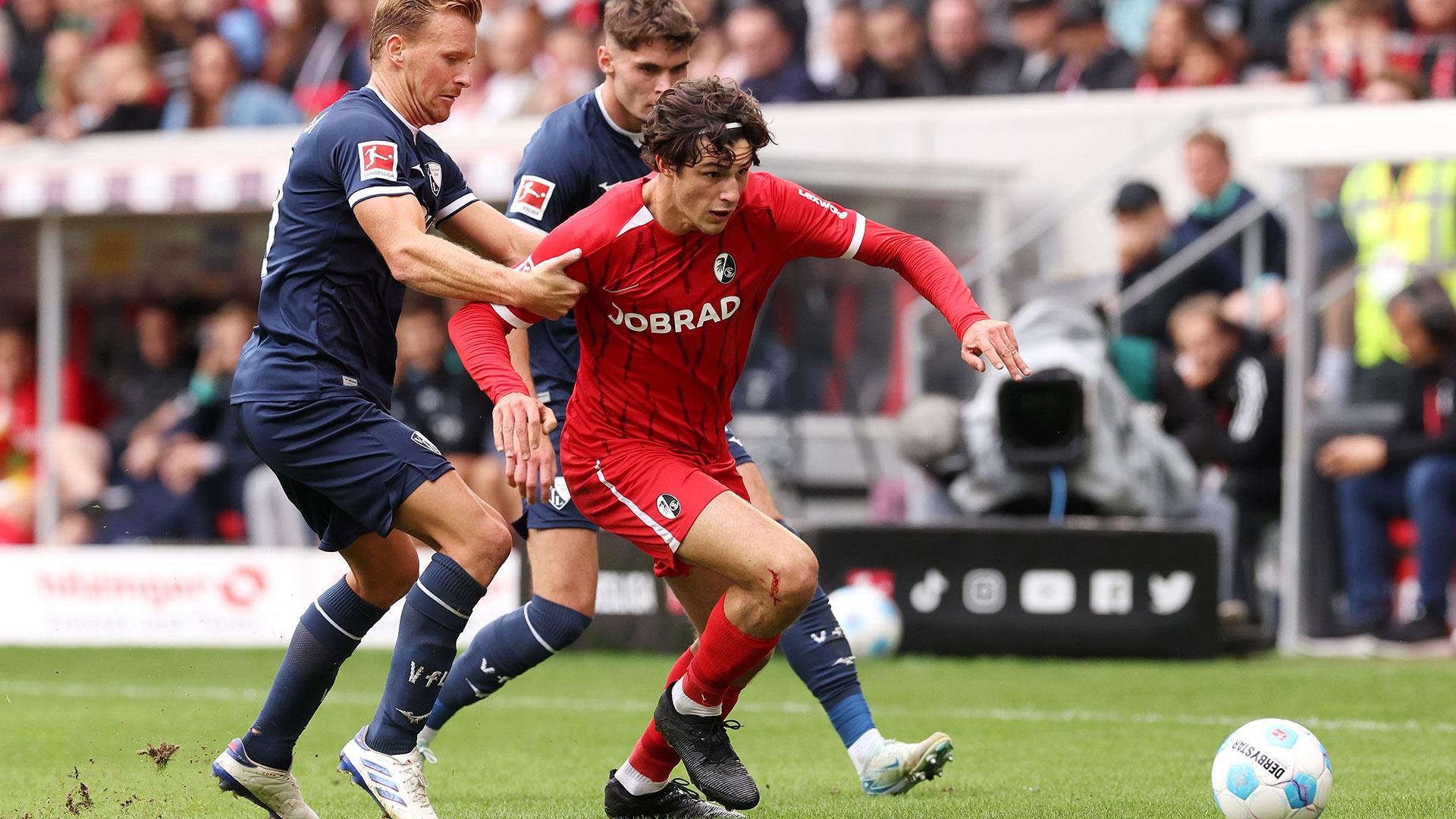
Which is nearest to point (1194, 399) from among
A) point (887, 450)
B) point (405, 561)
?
point (887, 450)

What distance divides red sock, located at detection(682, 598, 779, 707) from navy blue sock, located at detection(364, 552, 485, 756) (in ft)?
1.94

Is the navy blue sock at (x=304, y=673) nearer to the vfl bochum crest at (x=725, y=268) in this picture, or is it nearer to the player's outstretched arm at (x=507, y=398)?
the player's outstretched arm at (x=507, y=398)

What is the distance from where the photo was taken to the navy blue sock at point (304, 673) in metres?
5.25

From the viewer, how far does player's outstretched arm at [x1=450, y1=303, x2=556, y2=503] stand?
482cm

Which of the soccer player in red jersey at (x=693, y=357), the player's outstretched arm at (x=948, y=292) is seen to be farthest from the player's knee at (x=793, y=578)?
the player's outstretched arm at (x=948, y=292)

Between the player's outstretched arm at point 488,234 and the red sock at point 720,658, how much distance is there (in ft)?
3.63

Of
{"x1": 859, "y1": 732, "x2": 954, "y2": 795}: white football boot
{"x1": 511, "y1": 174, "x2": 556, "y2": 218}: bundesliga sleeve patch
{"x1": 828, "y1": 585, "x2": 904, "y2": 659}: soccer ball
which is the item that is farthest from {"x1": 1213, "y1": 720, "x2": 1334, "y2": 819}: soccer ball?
{"x1": 828, "y1": 585, "x2": 904, "y2": 659}: soccer ball

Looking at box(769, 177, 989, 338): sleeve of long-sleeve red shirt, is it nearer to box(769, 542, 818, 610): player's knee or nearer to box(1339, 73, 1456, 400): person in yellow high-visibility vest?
box(769, 542, 818, 610): player's knee

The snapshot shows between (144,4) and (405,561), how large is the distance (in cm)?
1360

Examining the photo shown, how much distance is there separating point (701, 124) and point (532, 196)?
1.29 meters

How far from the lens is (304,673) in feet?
17.3

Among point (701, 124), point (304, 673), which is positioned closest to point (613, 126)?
point (701, 124)

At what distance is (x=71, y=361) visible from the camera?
1612cm

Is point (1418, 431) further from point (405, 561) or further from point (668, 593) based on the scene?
point (405, 561)
